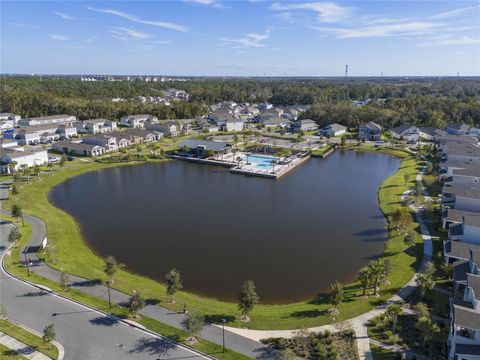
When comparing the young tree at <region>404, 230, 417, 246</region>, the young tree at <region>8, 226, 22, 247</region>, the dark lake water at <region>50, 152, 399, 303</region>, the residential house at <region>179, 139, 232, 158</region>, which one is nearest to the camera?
the dark lake water at <region>50, 152, 399, 303</region>

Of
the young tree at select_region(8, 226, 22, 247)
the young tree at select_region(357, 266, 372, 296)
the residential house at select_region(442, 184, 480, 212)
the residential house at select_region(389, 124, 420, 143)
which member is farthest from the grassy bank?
the residential house at select_region(389, 124, 420, 143)

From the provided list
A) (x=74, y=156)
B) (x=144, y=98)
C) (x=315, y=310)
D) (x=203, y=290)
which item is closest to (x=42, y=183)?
(x=74, y=156)

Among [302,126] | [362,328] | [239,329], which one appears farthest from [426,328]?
[302,126]

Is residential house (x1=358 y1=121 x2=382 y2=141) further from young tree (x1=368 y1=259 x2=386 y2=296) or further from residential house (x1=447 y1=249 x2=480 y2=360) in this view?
young tree (x1=368 y1=259 x2=386 y2=296)

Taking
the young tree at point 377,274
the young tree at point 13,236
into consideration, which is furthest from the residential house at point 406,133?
the young tree at point 13,236

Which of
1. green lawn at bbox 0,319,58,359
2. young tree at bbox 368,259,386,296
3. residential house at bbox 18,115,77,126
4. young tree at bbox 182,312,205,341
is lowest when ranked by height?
green lawn at bbox 0,319,58,359

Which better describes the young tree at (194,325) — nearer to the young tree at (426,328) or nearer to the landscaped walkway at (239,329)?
the landscaped walkway at (239,329)
